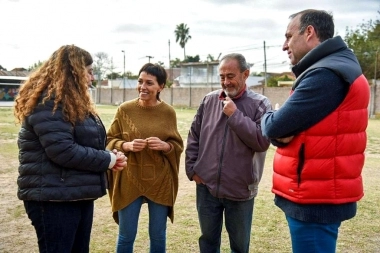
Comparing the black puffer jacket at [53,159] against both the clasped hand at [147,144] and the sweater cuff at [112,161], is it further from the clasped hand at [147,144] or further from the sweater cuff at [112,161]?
the clasped hand at [147,144]

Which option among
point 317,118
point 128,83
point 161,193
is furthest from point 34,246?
point 128,83

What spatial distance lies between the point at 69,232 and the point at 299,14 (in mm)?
2027

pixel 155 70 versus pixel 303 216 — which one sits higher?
pixel 155 70

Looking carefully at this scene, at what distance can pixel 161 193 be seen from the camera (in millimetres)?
3502

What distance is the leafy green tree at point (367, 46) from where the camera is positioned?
4119 cm

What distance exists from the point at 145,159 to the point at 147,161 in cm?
3

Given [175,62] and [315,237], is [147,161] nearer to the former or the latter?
[315,237]

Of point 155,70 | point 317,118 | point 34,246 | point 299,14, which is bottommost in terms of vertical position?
point 34,246

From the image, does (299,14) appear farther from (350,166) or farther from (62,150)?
(62,150)

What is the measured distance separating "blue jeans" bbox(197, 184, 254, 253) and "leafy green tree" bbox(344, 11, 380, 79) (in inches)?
1550

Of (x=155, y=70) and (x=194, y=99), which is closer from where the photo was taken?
(x=155, y=70)

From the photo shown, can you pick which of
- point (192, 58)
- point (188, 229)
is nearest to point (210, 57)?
point (192, 58)

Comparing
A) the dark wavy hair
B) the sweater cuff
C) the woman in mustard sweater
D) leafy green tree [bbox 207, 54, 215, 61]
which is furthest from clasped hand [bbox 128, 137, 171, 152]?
leafy green tree [bbox 207, 54, 215, 61]

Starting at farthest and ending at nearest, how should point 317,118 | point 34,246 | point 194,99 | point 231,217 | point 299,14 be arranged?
point 194,99
point 34,246
point 231,217
point 299,14
point 317,118
